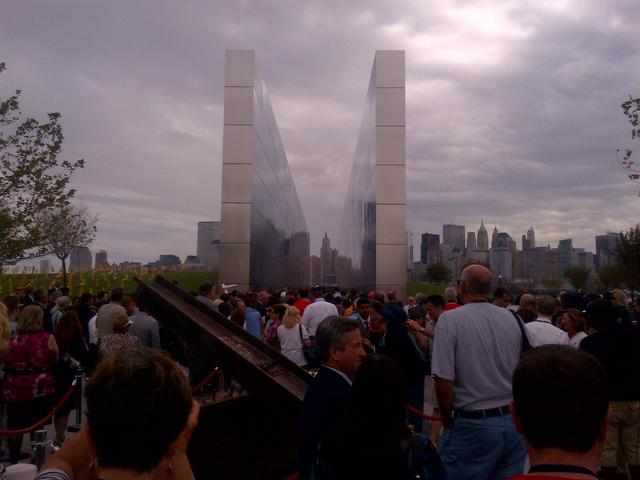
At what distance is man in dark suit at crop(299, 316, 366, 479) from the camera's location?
116 inches

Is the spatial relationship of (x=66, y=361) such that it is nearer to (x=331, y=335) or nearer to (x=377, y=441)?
(x=331, y=335)

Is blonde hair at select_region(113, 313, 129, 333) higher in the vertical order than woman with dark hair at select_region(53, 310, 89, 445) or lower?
higher

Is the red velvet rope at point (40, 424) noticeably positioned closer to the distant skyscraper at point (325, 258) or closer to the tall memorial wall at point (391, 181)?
the tall memorial wall at point (391, 181)

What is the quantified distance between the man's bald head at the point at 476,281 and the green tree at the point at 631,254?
43.1m

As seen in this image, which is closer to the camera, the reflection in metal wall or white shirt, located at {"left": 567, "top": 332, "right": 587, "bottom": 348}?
white shirt, located at {"left": 567, "top": 332, "right": 587, "bottom": 348}

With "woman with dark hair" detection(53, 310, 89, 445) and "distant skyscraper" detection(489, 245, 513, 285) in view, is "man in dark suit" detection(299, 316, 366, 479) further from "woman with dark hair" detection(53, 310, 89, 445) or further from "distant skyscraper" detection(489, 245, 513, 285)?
"distant skyscraper" detection(489, 245, 513, 285)

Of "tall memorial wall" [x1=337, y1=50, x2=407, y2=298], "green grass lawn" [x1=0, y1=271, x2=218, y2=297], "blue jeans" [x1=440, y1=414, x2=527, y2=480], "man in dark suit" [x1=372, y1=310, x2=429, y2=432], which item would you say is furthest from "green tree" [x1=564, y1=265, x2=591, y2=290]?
"blue jeans" [x1=440, y1=414, x2=527, y2=480]

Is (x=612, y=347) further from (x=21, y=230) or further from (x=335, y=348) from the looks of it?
(x=21, y=230)

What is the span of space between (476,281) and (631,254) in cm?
4568

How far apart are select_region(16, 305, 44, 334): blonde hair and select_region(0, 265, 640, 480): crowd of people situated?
0.5 inches

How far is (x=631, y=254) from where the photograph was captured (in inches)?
1746

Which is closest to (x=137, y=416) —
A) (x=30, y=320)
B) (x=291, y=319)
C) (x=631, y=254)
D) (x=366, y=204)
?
(x=30, y=320)

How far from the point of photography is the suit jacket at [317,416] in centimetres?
294

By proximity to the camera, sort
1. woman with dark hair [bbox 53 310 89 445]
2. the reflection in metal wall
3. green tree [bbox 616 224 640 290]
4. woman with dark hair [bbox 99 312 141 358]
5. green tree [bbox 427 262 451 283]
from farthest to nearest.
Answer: green tree [bbox 427 262 451 283] < green tree [bbox 616 224 640 290] < the reflection in metal wall < woman with dark hair [bbox 53 310 89 445] < woman with dark hair [bbox 99 312 141 358]
